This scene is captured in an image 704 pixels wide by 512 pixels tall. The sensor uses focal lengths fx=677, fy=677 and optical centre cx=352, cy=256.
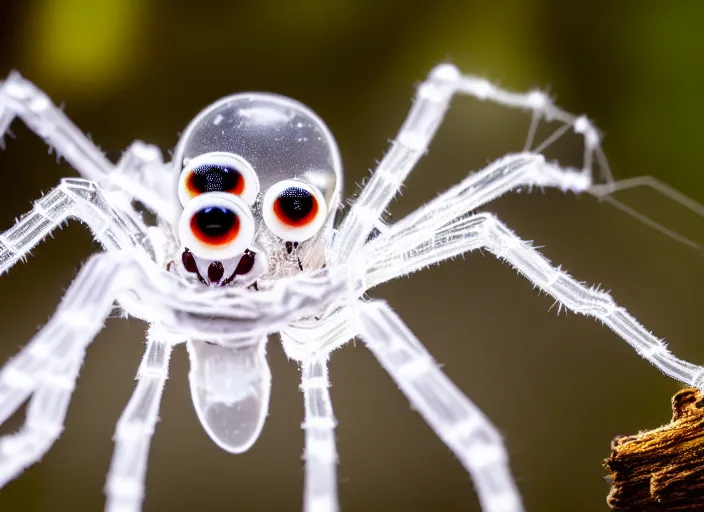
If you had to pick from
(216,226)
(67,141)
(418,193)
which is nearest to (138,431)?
(216,226)

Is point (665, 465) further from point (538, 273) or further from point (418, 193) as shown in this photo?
point (418, 193)

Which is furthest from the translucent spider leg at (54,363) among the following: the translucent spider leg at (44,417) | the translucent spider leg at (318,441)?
the translucent spider leg at (318,441)

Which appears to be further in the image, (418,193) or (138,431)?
(418,193)

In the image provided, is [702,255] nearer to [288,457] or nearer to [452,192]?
[452,192]

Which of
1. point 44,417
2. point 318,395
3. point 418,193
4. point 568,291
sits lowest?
point 44,417

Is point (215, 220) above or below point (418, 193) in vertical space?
below

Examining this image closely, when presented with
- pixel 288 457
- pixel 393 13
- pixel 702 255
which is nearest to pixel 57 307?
pixel 288 457

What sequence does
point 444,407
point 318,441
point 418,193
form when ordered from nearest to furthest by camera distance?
point 444,407
point 318,441
point 418,193
